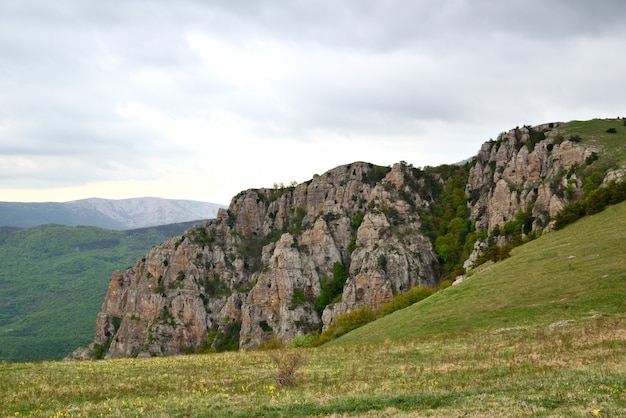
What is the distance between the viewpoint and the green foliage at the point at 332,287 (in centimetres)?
15650

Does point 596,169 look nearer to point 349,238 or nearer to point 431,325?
point 431,325

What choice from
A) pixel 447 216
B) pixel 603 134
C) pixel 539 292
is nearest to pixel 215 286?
pixel 447 216

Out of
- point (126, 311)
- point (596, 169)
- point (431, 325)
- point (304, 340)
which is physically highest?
point (596, 169)

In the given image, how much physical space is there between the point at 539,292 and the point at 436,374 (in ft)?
98.8

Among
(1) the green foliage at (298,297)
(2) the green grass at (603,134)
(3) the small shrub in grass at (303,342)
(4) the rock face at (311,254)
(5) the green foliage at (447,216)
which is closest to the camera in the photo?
(3) the small shrub in grass at (303,342)

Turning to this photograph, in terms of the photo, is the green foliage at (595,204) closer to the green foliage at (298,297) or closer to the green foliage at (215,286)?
the green foliage at (298,297)

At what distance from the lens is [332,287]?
6319 inches

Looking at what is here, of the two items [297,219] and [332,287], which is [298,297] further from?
[297,219]

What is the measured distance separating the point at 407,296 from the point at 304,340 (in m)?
29.5

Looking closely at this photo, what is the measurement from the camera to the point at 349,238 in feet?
565

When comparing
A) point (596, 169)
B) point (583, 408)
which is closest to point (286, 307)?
point (596, 169)

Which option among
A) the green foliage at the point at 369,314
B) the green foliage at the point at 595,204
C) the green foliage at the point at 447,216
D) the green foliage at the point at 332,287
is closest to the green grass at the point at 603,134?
the green foliage at the point at 595,204

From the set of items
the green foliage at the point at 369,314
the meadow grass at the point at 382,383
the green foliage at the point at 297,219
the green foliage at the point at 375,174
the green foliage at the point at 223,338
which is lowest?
the green foliage at the point at 223,338

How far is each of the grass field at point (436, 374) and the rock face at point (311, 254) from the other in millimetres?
75464
